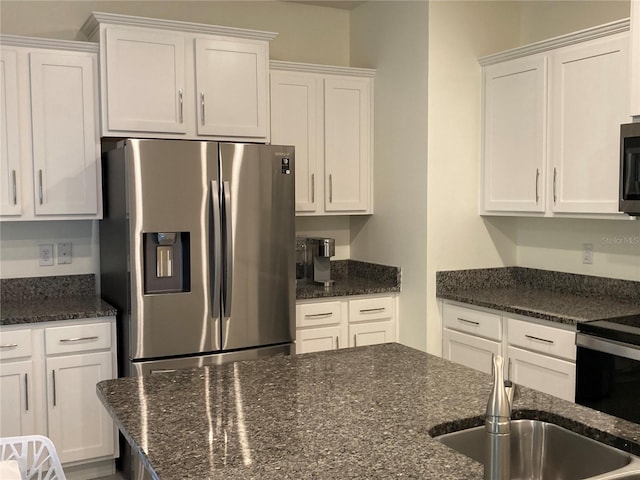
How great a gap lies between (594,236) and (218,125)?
2224mm

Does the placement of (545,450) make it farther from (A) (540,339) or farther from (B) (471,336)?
(B) (471,336)

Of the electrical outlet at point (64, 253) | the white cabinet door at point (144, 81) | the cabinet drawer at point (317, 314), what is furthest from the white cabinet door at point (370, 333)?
the electrical outlet at point (64, 253)

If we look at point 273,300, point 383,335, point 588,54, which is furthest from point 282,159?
point 588,54

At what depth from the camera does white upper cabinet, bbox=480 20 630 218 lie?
3199 millimetres

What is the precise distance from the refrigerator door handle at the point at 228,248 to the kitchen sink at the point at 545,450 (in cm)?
190

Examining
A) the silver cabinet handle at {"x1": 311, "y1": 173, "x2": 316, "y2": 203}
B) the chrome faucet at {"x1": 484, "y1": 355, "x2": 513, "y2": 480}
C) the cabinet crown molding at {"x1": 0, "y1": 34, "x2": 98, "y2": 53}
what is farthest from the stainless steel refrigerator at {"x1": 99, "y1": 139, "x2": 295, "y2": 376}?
the chrome faucet at {"x1": 484, "y1": 355, "x2": 513, "y2": 480}

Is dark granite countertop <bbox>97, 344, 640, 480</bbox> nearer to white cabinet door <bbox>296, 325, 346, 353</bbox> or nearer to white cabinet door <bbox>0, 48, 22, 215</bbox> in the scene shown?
white cabinet door <bbox>296, 325, 346, 353</bbox>

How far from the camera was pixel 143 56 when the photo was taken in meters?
3.45

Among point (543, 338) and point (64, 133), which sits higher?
point (64, 133)

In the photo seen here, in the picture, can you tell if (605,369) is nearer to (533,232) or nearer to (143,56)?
(533,232)

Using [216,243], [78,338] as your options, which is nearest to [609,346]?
[216,243]

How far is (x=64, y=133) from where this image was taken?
343 cm

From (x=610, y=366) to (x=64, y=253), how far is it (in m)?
2.94

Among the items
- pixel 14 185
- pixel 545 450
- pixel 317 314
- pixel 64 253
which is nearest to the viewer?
pixel 545 450
